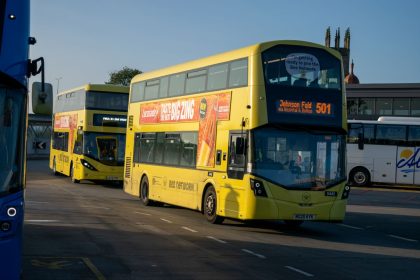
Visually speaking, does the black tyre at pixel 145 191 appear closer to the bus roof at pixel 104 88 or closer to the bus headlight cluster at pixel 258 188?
the bus headlight cluster at pixel 258 188

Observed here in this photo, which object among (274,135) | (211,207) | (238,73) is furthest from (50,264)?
(238,73)

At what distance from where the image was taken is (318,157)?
15.0 metres

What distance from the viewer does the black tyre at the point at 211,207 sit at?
16.4 m

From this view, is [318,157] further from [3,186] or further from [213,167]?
[3,186]

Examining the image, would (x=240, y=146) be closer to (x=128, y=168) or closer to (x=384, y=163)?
(x=128, y=168)

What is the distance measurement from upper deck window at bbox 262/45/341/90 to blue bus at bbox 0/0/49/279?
8353 millimetres

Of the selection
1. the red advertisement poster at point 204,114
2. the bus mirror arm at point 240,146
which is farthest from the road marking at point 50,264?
the red advertisement poster at point 204,114

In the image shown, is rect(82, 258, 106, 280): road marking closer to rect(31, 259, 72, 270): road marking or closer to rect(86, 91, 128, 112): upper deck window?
rect(31, 259, 72, 270): road marking

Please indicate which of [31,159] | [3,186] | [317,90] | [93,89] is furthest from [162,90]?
[31,159]

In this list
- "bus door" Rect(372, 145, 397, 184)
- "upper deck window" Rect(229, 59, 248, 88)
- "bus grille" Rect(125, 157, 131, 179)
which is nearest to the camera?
"upper deck window" Rect(229, 59, 248, 88)

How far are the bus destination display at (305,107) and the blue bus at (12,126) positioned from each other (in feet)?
27.5

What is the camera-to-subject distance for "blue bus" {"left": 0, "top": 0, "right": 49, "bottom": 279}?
6.74 metres

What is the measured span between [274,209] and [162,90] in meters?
7.29

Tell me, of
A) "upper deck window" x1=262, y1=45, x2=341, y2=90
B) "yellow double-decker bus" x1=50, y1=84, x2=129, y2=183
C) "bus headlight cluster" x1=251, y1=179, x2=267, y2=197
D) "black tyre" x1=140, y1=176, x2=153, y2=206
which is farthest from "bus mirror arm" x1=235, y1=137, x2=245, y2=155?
"yellow double-decker bus" x1=50, y1=84, x2=129, y2=183
